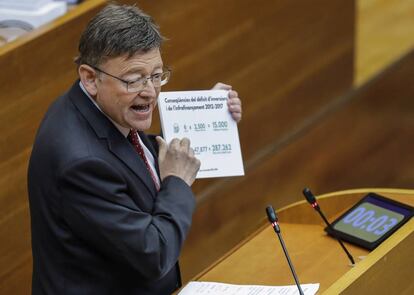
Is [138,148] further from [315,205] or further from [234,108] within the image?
[315,205]

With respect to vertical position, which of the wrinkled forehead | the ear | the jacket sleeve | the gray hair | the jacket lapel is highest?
the gray hair

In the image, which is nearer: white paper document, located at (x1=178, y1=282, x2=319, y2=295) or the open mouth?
the open mouth

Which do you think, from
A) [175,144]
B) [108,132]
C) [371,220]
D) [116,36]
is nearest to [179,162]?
[175,144]

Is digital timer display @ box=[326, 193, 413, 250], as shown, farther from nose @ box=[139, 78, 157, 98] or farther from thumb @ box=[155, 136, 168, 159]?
nose @ box=[139, 78, 157, 98]

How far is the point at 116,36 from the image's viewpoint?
5.61ft

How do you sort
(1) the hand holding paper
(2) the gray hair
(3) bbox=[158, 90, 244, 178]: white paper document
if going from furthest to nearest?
(3) bbox=[158, 90, 244, 178]: white paper document < (1) the hand holding paper < (2) the gray hair

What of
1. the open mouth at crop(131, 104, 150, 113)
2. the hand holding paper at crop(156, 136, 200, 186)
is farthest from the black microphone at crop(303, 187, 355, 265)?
the open mouth at crop(131, 104, 150, 113)

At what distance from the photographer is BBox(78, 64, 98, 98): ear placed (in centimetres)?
175

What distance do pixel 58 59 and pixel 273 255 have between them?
734 millimetres

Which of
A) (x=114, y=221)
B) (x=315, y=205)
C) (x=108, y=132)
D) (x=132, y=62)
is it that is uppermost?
(x=132, y=62)

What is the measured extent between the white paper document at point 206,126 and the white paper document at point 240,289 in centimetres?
20

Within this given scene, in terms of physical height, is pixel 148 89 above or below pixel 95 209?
above

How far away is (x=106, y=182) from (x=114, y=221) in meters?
0.06

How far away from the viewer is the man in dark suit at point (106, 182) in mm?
1723
